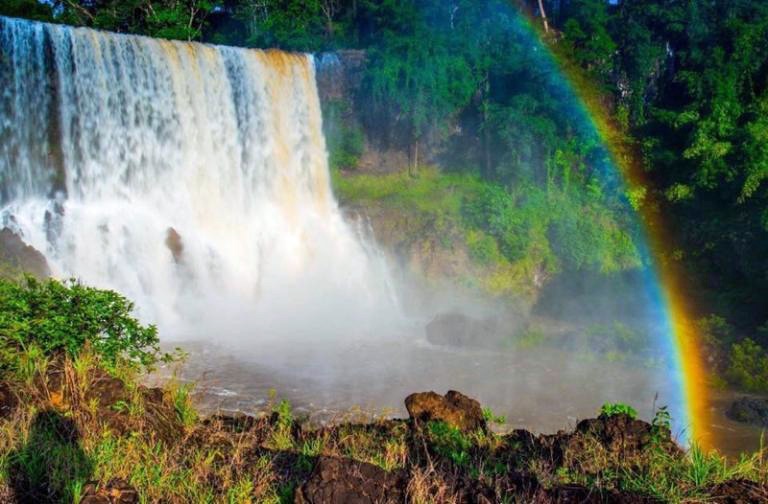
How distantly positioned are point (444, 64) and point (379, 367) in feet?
41.2

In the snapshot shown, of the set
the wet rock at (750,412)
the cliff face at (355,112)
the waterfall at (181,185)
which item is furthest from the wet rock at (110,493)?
the cliff face at (355,112)

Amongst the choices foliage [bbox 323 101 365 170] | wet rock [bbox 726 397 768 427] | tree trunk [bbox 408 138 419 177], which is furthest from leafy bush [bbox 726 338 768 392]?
foliage [bbox 323 101 365 170]

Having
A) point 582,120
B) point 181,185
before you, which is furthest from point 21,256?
point 582,120

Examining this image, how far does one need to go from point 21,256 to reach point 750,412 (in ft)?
41.2

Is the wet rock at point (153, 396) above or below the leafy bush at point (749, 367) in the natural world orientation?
above

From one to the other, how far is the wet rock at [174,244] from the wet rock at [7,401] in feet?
35.8

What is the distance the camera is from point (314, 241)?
66.5 ft

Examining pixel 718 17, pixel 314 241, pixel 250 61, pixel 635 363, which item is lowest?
pixel 635 363

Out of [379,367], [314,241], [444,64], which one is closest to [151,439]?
[379,367]

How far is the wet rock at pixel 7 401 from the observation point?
5733 mm

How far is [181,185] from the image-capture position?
59.3 feet

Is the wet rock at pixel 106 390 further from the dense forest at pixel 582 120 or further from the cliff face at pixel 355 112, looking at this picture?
the cliff face at pixel 355 112

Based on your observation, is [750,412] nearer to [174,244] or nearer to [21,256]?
[174,244]

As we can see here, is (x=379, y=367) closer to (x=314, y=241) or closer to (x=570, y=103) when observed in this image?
(x=314, y=241)
